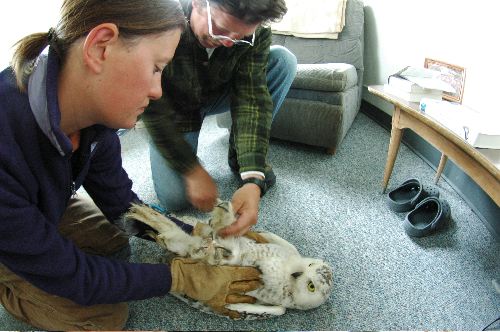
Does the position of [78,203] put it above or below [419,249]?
above

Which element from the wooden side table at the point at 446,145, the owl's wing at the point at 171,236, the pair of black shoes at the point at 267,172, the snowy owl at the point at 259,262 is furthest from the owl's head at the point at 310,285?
the pair of black shoes at the point at 267,172

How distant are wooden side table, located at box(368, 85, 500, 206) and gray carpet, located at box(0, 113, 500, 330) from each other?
259 mm

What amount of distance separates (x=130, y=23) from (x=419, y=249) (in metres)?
1.13

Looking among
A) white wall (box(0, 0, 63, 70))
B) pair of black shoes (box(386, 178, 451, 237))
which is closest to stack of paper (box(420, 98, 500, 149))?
pair of black shoes (box(386, 178, 451, 237))

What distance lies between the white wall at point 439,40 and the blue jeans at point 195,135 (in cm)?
71

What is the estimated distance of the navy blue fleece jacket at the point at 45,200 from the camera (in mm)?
582

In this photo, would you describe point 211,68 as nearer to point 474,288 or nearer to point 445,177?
point 474,288

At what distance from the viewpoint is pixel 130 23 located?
57cm

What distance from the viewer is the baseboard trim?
129 centimetres

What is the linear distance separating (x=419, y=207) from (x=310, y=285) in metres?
0.64

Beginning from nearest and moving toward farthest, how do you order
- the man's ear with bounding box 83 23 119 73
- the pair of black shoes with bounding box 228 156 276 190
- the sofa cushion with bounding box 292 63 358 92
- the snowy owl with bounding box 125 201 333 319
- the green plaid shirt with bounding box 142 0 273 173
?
the man's ear with bounding box 83 23 119 73 → the snowy owl with bounding box 125 201 333 319 → the green plaid shirt with bounding box 142 0 273 173 → the pair of black shoes with bounding box 228 156 276 190 → the sofa cushion with bounding box 292 63 358 92

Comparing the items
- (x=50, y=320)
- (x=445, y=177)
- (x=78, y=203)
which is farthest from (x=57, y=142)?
(x=445, y=177)

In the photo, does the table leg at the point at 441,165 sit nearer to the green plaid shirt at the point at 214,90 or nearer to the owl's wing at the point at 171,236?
the green plaid shirt at the point at 214,90

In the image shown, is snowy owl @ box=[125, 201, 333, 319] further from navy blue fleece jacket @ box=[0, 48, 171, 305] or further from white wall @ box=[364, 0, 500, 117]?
white wall @ box=[364, 0, 500, 117]
